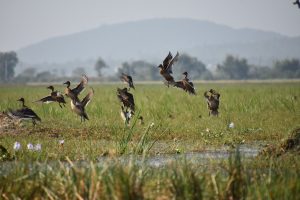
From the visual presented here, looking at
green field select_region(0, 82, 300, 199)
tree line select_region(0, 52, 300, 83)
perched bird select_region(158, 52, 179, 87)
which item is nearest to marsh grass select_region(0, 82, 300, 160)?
green field select_region(0, 82, 300, 199)

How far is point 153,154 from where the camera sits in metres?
10.8

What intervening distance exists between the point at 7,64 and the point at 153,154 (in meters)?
194

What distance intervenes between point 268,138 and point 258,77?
152414 millimetres

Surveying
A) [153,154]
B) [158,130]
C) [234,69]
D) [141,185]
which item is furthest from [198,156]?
[234,69]

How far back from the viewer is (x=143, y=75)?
617 feet

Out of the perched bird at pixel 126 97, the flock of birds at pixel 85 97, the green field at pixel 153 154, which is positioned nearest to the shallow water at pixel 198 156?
the green field at pixel 153 154

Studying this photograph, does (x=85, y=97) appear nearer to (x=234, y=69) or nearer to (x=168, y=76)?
(x=168, y=76)

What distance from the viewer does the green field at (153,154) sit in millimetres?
5516

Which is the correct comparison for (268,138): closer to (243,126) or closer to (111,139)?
(243,126)

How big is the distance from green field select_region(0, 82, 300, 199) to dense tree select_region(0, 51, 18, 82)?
17727 cm

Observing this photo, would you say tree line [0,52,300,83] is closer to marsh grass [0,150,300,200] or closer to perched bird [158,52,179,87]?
perched bird [158,52,179,87]

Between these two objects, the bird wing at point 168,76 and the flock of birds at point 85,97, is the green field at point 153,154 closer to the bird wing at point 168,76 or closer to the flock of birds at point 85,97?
the flock of birds at point 85,97

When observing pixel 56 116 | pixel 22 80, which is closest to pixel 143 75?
pixel 22 80

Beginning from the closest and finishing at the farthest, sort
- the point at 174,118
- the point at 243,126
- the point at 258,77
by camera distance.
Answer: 1. the point at 243,126
2. the point at 174,118
3. the point at 258,77
